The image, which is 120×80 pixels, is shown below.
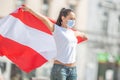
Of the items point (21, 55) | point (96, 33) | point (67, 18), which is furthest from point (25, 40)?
point (96, 33)

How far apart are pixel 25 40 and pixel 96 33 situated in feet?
88.8

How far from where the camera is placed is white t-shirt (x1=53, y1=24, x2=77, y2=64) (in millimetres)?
7227

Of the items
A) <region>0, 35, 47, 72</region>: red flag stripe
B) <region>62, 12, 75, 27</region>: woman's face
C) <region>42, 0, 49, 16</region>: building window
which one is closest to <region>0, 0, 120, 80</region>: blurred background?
<region>42, 0, 49, 16</region>: building window

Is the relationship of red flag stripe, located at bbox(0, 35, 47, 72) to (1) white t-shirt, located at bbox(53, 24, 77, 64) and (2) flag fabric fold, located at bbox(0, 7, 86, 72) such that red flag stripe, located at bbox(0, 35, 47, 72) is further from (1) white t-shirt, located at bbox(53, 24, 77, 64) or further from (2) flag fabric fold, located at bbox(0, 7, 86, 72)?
(1) white t-shirt, located at bbox(53, 24, 77, 64)

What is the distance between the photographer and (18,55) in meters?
8.01

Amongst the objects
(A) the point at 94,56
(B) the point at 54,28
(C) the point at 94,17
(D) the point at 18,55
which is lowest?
(A) the point at 94,56

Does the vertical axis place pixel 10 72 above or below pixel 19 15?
below

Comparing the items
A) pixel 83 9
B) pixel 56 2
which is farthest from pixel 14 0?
pixel 83 9

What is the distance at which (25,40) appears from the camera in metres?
8.09

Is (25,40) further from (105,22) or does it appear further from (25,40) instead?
(105,22)

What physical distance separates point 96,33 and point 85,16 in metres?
1.51

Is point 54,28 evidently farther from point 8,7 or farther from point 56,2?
point 56,2

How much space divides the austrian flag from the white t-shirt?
0.45 metres

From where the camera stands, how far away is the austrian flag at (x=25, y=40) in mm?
7887
